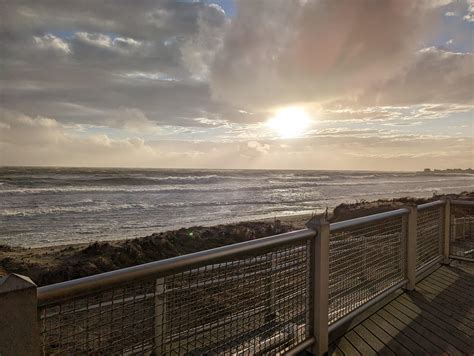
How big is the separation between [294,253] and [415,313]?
2.32m

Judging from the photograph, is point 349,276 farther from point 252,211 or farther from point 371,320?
point 252,211

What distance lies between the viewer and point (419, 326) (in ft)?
13.6

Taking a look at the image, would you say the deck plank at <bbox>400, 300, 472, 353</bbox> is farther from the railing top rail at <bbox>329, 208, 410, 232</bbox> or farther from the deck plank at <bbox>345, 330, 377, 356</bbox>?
the railing top rail at <bbox>329, 208, 410, 232</bbox>

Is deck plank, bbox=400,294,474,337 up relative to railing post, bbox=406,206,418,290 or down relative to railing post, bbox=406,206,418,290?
down

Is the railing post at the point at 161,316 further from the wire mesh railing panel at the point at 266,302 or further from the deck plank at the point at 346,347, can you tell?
the deck plank at the point at 346,347

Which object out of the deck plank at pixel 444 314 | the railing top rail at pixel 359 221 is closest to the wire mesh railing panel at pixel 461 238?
the deck plank at pixel 444 314

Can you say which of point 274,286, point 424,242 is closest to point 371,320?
point 274,286

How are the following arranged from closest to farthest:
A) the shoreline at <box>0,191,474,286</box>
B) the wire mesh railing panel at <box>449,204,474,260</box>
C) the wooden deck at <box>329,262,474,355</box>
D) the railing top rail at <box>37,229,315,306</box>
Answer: the railing top rail at <box>37,229,315,306</box>
the wooden deck at <box>329,262,474,355</box>
the wire mesh railing panel at <box>449,204,474,260</box>
the shoreline at <box>0,191,474,286</box>

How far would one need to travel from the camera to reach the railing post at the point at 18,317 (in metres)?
1.50

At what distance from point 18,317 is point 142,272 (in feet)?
2.08

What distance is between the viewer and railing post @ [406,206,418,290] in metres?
5.23

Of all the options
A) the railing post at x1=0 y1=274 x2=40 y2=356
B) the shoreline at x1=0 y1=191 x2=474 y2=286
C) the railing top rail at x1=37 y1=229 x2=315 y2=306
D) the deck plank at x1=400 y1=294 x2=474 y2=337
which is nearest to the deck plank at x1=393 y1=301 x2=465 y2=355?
the deck plank at x1=400 y1=294 x2=474 y2=337

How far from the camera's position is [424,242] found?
605 centimetres

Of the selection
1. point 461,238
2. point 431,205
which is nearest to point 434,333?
point 431,205
